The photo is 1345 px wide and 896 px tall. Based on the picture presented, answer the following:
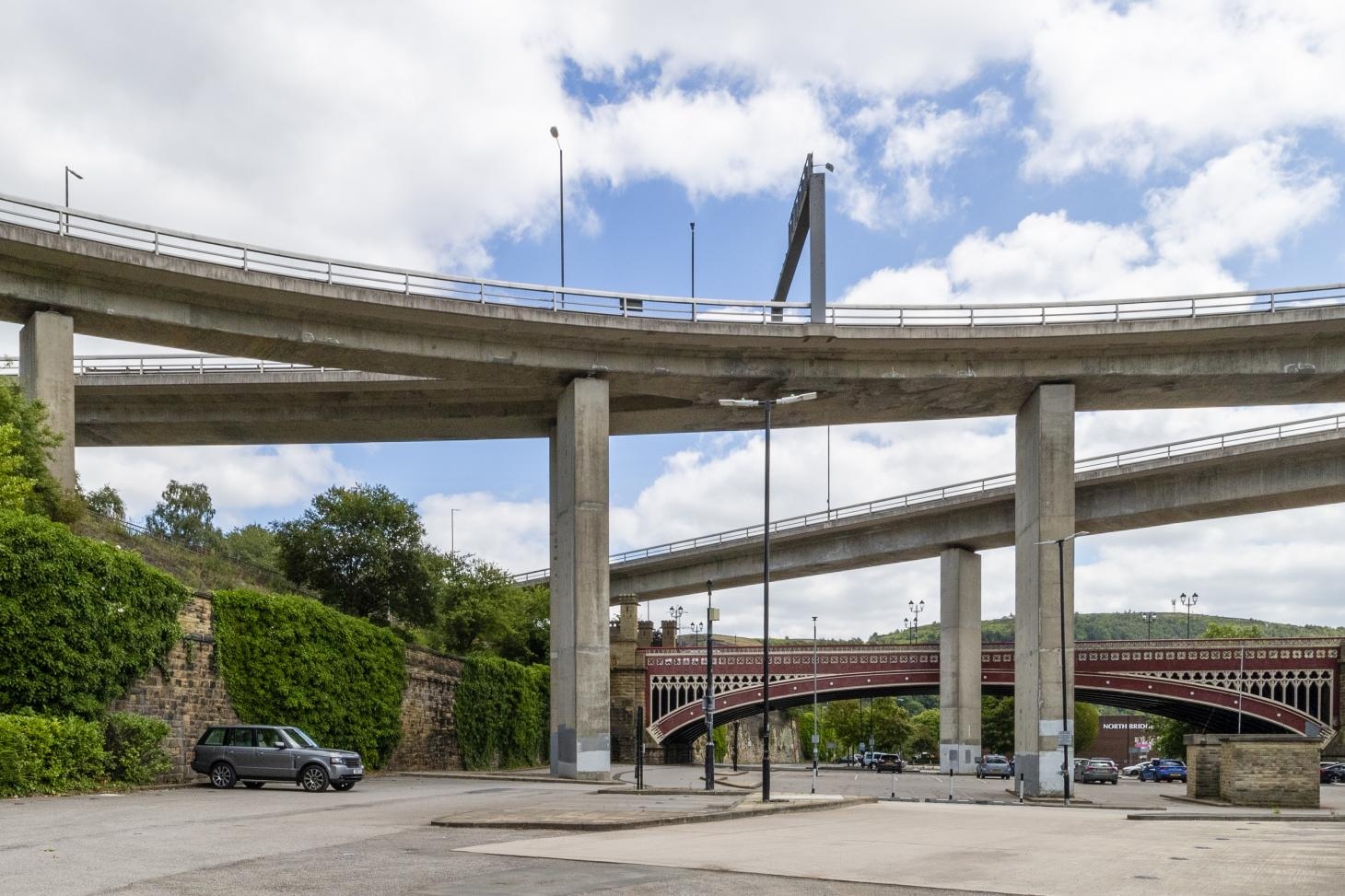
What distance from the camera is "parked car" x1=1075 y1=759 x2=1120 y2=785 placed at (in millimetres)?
73000

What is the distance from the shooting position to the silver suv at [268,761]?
3334cm

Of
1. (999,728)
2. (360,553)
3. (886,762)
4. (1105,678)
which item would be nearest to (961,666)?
(1105,678)

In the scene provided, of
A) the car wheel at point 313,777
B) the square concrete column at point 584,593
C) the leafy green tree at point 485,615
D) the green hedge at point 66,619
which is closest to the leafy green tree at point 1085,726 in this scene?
the leafy green tree at point 485,615

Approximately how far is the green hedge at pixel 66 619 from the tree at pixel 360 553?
33.2 m

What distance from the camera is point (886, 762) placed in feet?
328

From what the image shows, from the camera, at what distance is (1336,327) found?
50.0 meters

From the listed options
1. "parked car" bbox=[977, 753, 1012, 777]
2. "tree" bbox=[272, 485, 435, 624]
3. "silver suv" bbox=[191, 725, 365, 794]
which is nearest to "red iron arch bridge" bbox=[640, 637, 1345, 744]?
"parked car" bbox=[977, 753, 1012, 777]

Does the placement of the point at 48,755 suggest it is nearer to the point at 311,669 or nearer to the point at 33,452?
the point at 33,452

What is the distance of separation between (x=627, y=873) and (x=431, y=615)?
58.1 metres

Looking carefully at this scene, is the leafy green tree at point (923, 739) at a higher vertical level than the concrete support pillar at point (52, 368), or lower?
lower

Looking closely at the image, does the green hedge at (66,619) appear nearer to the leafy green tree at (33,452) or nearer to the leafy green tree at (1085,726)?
the leafy green tree at (33,452)

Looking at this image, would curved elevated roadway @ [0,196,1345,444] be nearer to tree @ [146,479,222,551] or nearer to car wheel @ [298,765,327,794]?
car wheel @ [298,765,327,794]

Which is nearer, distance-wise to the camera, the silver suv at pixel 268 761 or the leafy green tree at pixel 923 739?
the silver suv at pixel 268 761

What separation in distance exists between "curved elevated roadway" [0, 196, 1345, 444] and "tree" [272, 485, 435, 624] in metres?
11.8
